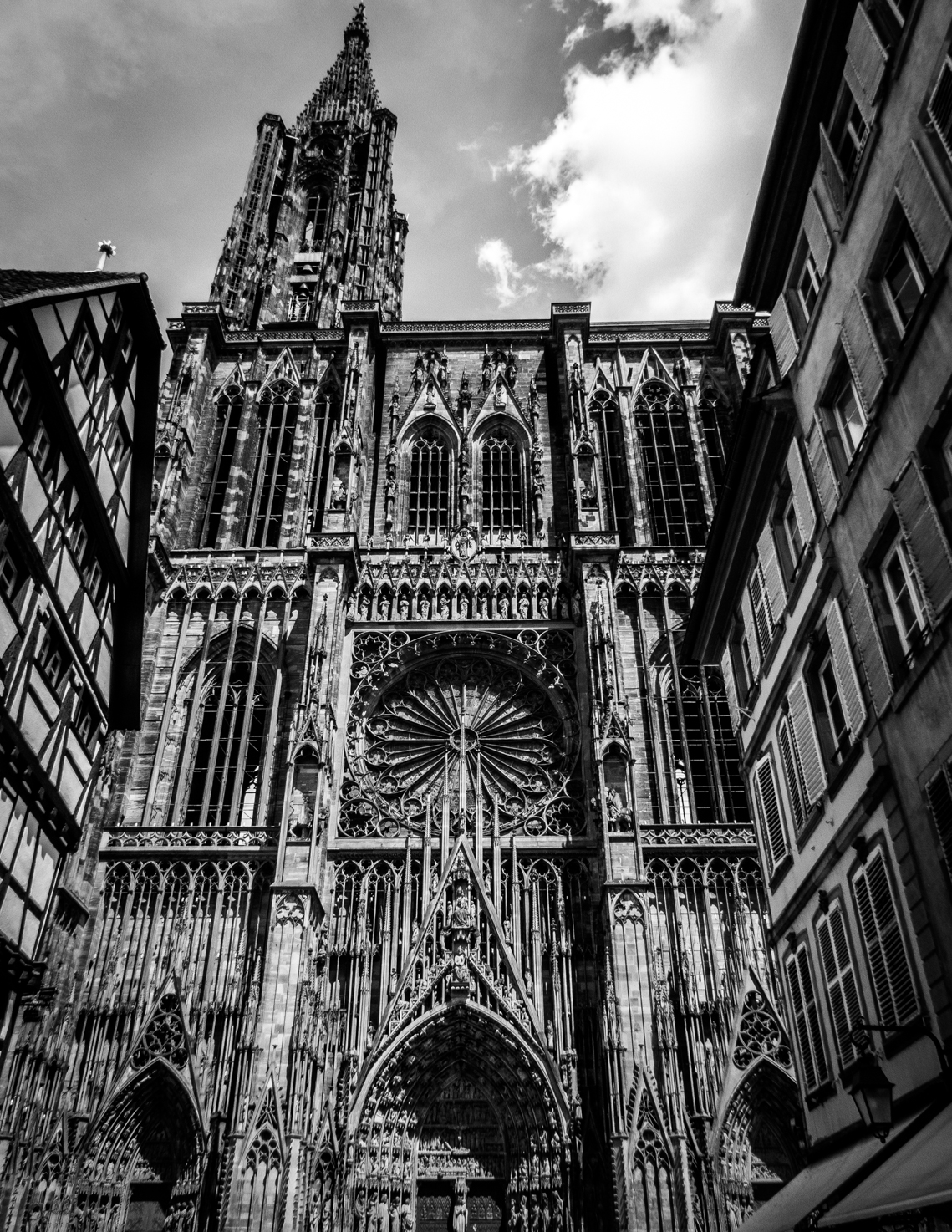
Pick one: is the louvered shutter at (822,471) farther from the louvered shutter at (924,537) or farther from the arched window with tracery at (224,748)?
the arched window with tracery at (224,748)

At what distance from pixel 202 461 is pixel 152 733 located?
8.40m

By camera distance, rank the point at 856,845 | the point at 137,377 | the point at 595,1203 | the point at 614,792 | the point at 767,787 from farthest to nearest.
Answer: the point at 614,792 → the point at 137,377 → the point at 595,1203 → the point at 767,787 → the point at 856,845

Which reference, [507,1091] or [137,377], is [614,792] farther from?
[137,377]

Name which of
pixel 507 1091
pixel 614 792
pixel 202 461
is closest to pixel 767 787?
pixel 614 792

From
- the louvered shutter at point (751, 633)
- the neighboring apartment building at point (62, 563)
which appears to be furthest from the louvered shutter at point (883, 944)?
the neighboring apartment building at point (62, 563)

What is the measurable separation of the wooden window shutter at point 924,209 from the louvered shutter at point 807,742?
497 centimetres

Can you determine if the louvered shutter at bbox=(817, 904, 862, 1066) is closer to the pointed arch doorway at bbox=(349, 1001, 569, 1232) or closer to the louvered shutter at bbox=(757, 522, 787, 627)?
the louvered shutter at bbox=(757, 522, 787, 627)

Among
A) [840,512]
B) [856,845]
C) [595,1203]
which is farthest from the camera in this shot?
[595,1203]

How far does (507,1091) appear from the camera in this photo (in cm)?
1991

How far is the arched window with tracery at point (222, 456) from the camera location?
91.0 ft

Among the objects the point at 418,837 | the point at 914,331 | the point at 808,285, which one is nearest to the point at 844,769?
the point at 914,331

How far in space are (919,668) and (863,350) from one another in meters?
3.33

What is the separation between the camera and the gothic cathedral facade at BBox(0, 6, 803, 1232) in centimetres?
1861

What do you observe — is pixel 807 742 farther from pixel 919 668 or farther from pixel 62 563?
pixel 62 563
